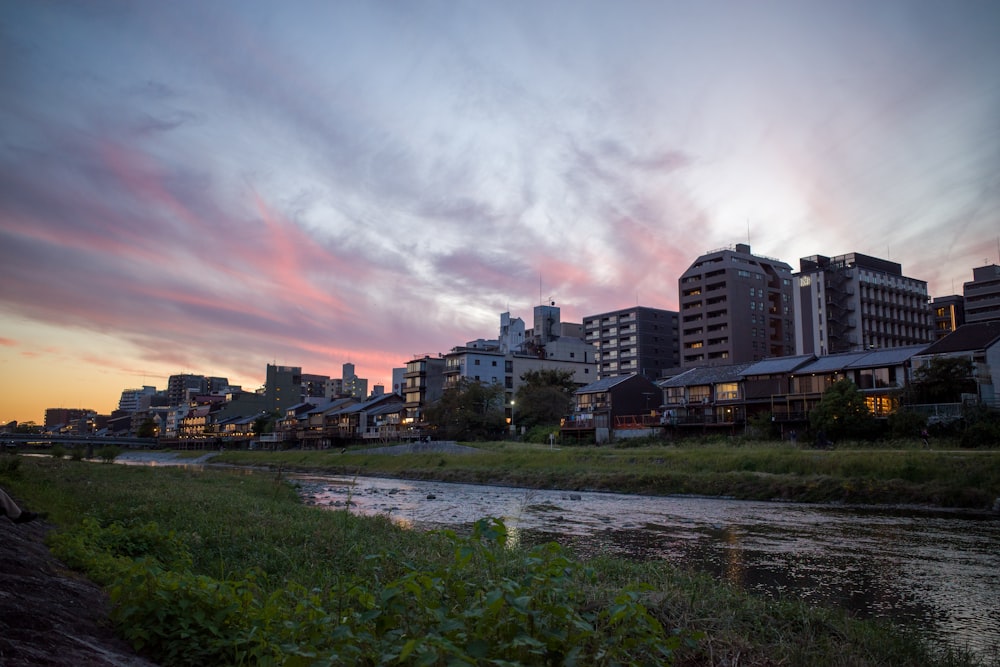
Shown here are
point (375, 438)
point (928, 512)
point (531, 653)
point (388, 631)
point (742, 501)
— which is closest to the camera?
point (531, 653)

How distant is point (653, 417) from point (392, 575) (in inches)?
2678

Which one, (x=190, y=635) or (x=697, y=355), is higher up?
(x=697, y=355)

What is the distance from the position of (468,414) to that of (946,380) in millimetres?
55705

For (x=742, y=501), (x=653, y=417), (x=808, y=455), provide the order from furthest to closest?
(x=653, y=417), (x=808, y=455), (x=742, y=501)

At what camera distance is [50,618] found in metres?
6.00

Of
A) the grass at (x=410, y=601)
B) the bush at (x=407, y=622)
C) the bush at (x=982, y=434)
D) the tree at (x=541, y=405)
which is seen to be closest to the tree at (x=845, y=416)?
the bush at (x=982, y=434)

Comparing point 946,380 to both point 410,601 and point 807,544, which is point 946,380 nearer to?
point 807,544

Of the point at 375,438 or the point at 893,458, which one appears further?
the point at 375,438

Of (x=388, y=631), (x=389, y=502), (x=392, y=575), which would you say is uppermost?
(x=388, y=631)

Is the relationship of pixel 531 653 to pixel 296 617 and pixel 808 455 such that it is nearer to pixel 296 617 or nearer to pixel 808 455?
pixel 296 617

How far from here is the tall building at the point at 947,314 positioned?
113500mm

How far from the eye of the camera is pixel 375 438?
349 feet

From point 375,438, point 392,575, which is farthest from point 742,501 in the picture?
point 375,438

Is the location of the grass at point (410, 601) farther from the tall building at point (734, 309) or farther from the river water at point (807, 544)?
the tall building at point (734, 309)
